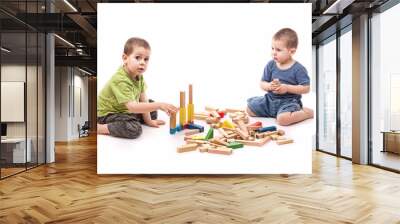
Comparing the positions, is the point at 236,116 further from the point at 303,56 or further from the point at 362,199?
the point at 362,199

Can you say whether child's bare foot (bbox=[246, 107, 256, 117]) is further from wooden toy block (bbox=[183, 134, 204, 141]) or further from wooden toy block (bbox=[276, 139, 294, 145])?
wooden toy block (bbox=[183, 134, 204, 141])

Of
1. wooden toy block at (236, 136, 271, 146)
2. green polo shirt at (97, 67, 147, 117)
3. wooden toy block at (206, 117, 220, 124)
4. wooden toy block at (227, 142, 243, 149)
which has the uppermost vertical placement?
green polo shirt at (97, 67, 147, 117)

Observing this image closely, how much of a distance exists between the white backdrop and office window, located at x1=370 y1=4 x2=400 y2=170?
5.92 ft

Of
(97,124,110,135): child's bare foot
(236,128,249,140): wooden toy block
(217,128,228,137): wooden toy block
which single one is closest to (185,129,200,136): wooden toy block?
(217,128,228,137): wooden toy block

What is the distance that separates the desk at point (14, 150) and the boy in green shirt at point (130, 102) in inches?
76.2

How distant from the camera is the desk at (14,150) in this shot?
22.6 feet

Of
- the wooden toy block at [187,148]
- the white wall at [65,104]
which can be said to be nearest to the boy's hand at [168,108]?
the wooden toy block at [187,148]

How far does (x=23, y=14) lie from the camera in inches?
268

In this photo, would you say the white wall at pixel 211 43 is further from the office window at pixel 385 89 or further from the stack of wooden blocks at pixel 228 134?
the office window at pixel 385 89

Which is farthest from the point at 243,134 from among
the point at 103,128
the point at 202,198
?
the point at 103,128

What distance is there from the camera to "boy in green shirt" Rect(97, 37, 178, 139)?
6.21m

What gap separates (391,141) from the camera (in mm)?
7109

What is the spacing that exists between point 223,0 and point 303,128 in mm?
3704

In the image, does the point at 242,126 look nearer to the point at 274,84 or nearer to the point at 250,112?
the point at 250,112
